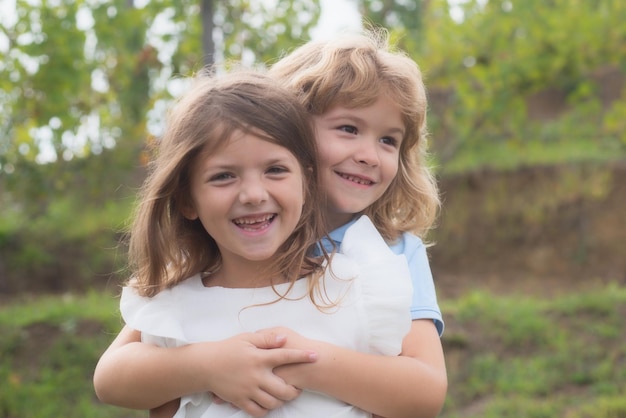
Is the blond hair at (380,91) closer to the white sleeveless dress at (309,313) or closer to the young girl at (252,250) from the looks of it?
the young girl at (252,250)

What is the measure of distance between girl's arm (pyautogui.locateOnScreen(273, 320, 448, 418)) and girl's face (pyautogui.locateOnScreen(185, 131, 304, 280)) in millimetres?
224

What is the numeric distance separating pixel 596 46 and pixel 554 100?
4999mm

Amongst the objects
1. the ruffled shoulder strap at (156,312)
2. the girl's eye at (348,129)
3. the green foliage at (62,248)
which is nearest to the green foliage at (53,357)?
the green foliage at (62,248)

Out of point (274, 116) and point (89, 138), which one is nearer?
point (274, 116)

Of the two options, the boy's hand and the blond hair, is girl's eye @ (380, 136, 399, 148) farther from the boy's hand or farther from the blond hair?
the boy's hand

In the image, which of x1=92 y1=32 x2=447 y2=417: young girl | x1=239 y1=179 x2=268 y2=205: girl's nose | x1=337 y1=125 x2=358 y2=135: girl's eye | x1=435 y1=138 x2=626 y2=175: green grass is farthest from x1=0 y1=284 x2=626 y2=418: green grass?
x1=239 y1=179 x2=268 y2=205: girl's nose

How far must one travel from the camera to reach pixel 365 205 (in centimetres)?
214

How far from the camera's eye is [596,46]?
21.6 feet

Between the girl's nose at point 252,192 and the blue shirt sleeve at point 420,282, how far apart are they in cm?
43

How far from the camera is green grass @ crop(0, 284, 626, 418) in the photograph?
4.82 meters

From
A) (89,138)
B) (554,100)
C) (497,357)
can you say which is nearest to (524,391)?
(497,357)

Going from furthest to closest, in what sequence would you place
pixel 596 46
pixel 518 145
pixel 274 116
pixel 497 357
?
1. pixel 518 145
2. pixel 596 46
3. pixel 497 357
4. pixel 274 116

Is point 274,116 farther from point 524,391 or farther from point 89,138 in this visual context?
point 89,138

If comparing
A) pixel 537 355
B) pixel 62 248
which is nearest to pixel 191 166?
pixel 537 355
